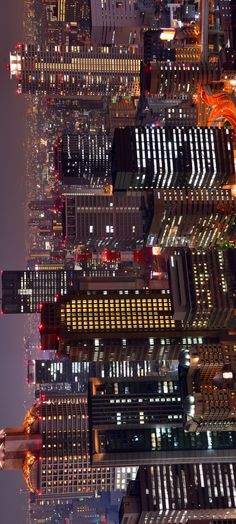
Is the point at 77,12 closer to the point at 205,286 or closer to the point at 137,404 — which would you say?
the point at 205,286

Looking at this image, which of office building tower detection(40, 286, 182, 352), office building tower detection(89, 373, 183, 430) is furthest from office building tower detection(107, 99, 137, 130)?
office building tower detection(89, 373, 183, 430)

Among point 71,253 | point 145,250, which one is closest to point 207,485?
point 145,250

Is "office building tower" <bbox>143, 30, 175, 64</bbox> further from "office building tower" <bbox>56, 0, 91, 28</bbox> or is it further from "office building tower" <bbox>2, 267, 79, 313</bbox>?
"office building tower" <bbox>2, 267, 79, 313</bbox>

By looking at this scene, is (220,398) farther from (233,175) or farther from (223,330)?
(233,175)

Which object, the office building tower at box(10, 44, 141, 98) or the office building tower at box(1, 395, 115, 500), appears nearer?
the office building tower at box(1, 395, 115, 500)

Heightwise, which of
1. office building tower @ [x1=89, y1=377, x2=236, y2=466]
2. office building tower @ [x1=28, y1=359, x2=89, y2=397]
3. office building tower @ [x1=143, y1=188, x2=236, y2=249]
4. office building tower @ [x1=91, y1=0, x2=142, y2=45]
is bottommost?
office building tower @ [x1=28, y1=359, x2=89, y2=397]

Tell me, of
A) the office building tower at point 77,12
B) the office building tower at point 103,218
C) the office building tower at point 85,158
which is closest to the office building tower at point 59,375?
the office building tower at point 103,218

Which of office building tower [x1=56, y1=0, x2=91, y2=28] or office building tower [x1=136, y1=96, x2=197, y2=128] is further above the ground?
office building tower [x1=56, y1=0, x2=91, y2=28]
